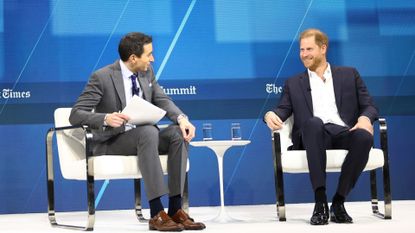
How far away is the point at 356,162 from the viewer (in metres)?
4.17

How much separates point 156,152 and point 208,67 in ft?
6.37

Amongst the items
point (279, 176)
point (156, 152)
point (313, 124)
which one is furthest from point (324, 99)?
point (156, 152)

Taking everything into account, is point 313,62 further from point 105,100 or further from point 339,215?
point 105,100

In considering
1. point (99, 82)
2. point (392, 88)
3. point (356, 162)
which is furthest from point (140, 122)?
point (392, 88)

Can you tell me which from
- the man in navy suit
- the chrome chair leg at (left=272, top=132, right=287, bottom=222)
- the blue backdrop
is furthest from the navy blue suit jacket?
the blue backdrop

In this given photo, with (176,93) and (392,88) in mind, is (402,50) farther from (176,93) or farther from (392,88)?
(176,93)

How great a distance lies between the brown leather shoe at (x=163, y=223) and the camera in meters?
3.84

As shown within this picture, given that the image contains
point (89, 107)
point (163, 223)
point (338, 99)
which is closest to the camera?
point (163, 223)

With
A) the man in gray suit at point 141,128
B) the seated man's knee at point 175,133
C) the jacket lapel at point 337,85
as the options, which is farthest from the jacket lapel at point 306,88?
the seated man's knee at point 175,133

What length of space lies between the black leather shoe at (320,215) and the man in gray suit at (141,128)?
627 mm

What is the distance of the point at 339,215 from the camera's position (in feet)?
13.5

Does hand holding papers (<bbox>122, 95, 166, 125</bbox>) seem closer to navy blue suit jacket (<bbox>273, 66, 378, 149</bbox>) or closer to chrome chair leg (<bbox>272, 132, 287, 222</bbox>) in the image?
chrome chair leg (<bbox>272, 132, 287, 222</bbox>)

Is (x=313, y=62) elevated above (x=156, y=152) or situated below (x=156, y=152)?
above

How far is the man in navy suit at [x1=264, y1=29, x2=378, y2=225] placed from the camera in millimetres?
4180
